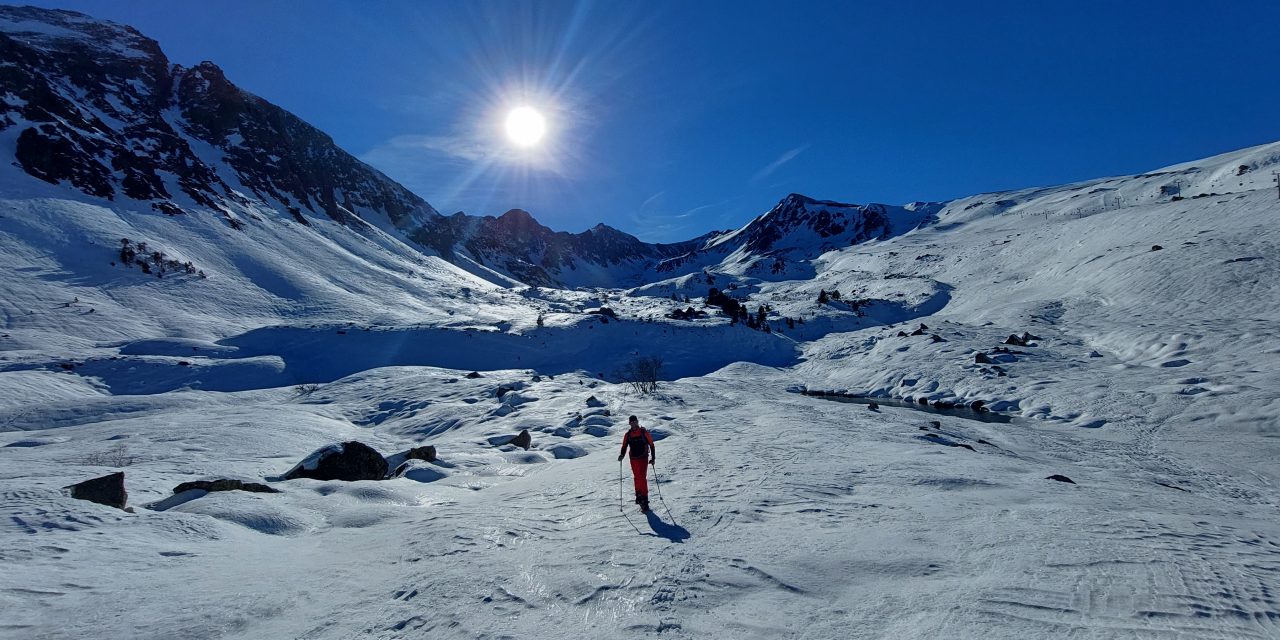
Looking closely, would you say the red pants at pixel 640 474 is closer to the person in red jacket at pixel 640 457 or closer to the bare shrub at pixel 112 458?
the person in red jacket at pixel 640 457

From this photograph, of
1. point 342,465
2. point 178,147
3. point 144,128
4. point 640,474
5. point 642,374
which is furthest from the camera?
point 144,128

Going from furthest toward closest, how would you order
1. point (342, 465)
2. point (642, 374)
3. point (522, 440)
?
point (642, 374), point (522, 440), point (342, 465)

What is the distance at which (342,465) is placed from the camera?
12.0 metres

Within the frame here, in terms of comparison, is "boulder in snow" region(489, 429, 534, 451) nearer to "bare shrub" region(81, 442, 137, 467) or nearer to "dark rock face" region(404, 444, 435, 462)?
"dark rock face" region(404, 444, 435, 462)

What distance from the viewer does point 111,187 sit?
53938mm

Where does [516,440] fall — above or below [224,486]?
below

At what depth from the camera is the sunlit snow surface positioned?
Result: 5.04 m

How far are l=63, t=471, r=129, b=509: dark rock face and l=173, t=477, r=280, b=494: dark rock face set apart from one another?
128cm

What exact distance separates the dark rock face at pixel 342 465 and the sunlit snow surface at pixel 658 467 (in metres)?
1.32

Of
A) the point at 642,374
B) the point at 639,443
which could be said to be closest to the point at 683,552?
the point at 639,443

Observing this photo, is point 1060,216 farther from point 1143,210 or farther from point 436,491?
point 436,491

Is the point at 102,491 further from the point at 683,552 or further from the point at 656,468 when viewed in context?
the point at 656,468

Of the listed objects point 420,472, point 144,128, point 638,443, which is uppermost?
point 144,128

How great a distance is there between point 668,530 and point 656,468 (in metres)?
4.78
